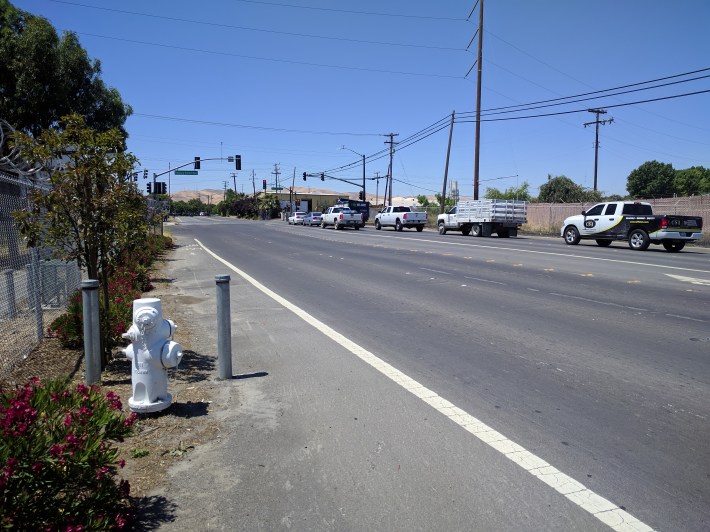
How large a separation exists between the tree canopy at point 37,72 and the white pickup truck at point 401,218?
Result: 942 inches

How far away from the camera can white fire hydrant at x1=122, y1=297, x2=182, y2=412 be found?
15.6 ft

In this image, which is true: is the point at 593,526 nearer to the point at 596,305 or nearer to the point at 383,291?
the point at 596,305

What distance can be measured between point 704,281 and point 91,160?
12.5 m

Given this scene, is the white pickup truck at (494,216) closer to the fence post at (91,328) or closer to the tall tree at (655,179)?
the fence post at (91,328)

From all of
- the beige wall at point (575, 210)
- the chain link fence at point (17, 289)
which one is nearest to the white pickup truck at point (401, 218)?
the beige wall at point (575, 210)

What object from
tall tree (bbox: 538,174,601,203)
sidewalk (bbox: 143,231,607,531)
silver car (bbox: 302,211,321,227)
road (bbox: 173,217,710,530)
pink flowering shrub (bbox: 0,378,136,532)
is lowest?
sidewalk (bbox: 143,231,607,531)

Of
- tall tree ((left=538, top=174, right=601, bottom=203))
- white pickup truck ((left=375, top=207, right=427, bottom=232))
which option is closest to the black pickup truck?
white pickup truck ((left=375, top=207, right=427, bottom=232))

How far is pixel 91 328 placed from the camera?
530cm

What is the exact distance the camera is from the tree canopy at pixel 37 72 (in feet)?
66.7

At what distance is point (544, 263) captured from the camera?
16.5 metres

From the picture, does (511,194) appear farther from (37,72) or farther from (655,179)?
(37,72)

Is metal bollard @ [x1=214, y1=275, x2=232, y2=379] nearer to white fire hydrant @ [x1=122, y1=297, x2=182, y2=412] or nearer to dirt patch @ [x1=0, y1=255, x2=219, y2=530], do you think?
dirt patch @ [x1=0, y1=255, x2=219, y2=530]

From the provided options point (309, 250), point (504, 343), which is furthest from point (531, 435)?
point (309, 250)

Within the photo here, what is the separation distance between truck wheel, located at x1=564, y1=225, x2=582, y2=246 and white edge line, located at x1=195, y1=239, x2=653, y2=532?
71.1ft
